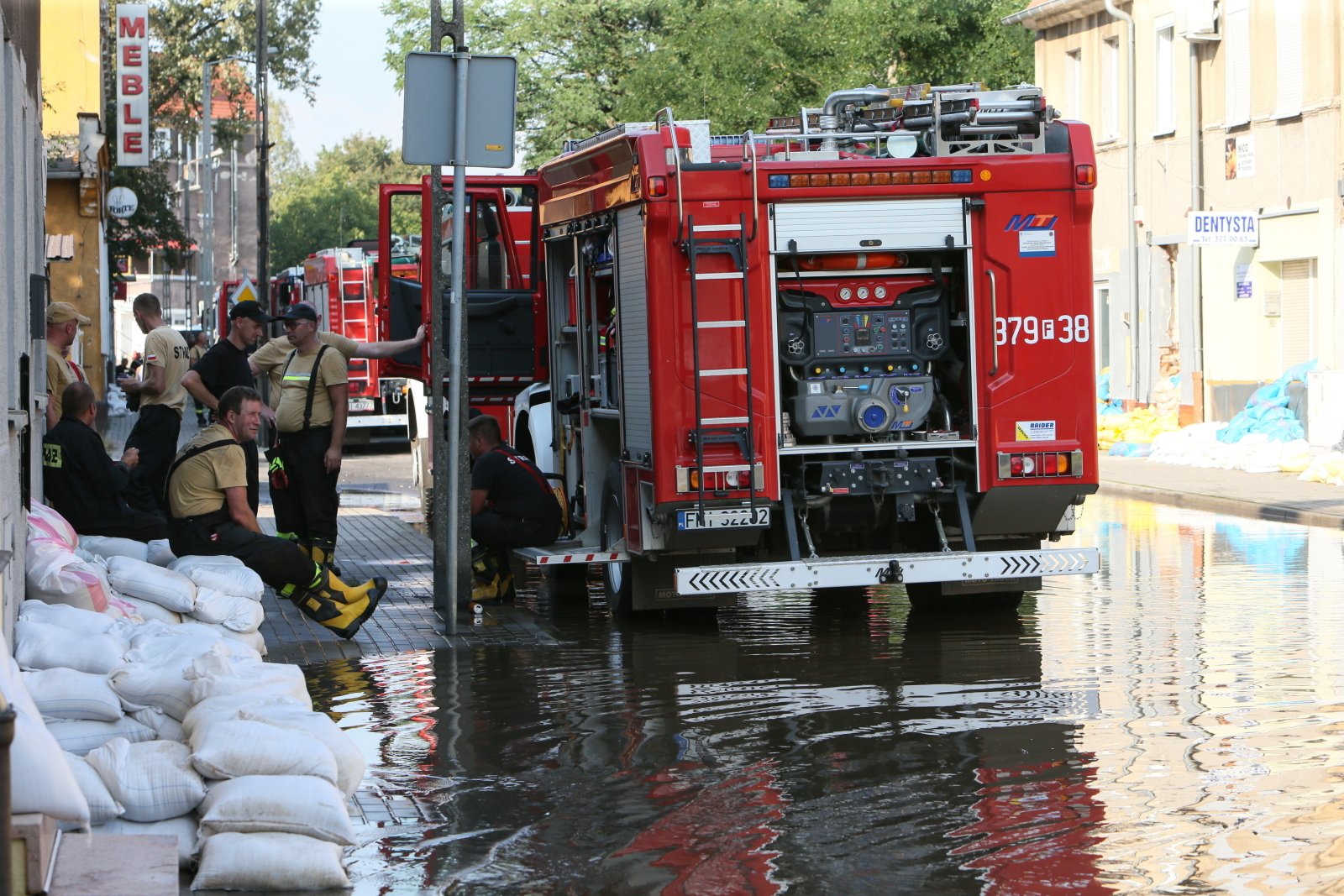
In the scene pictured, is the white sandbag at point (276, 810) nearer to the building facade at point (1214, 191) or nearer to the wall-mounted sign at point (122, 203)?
the building facade at point (1214, 191)

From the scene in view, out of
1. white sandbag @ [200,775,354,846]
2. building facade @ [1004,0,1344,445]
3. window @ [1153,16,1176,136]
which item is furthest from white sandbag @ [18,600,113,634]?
window @ [1153,16,1176,136]

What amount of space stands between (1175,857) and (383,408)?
1039 inches

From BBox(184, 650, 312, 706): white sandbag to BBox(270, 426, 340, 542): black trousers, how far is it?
4772mm

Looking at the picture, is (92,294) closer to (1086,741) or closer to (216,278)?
(1086,741)

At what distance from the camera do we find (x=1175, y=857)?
579 cm

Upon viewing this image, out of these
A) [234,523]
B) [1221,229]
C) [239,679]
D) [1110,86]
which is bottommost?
[239,679]

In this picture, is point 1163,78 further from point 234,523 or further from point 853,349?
point 234,523

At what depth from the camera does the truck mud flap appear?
34.6ft

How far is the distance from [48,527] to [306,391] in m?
3.51

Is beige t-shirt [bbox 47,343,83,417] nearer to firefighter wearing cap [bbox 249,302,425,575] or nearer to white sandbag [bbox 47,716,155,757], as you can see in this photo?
firefighter wearing cap [bbox 249,302,425,575]

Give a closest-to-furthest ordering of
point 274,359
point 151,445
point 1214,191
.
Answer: point 151,445 < point 274,359 < point 1214,191

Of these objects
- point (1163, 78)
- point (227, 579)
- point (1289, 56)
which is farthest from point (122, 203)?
point (227, 579)

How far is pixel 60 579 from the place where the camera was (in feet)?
27.3

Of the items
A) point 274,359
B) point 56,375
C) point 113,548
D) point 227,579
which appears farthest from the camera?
point 274,359
